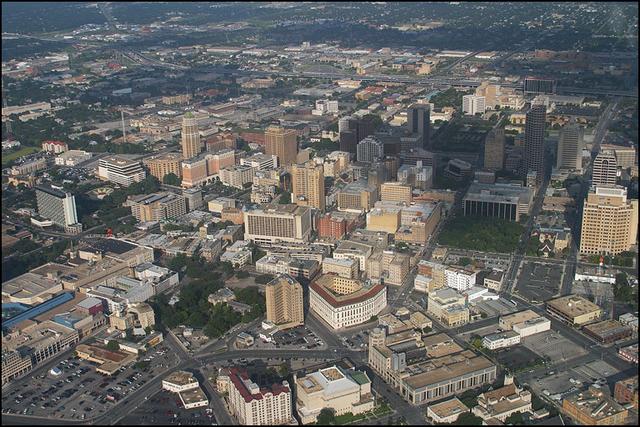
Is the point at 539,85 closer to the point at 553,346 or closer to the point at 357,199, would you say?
the point at 357,199

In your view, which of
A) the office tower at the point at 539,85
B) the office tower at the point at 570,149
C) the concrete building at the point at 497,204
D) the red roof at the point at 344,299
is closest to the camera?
the red roof at the point at 344,299

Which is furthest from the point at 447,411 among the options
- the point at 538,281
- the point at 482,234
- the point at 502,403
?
the point at 482,234

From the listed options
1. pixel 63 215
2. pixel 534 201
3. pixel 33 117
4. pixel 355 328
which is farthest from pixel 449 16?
pixel 355 328

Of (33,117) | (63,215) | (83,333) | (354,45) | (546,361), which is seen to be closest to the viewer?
(546,361)

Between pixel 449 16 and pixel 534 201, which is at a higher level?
pixel 449 16

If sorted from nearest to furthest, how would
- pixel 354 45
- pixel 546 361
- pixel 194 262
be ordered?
1. pixel 546 361
2. pixel 194 262
3. pixel 354 45

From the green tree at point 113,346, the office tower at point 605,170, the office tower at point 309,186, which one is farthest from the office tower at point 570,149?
the green tree at point 113,346

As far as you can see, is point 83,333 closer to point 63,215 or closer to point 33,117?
point 63,215

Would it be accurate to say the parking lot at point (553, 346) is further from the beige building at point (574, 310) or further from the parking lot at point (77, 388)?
the parking lot at point (77, 388)
